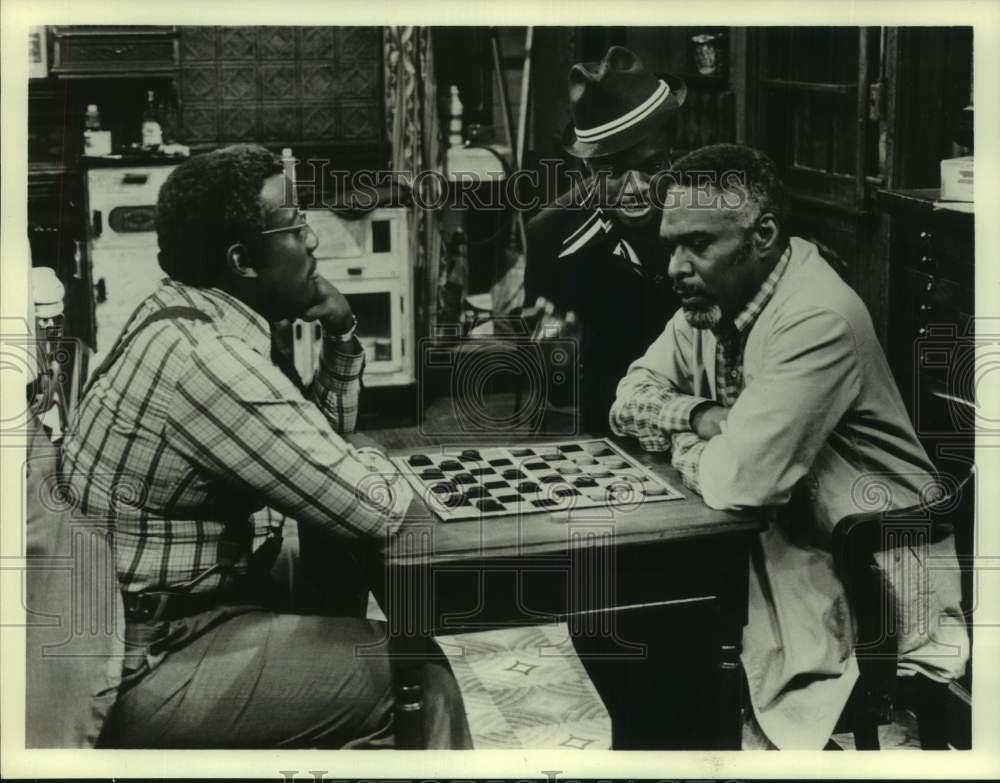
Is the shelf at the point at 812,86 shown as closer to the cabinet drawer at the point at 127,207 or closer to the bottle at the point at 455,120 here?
the bottle at the point at 455,120

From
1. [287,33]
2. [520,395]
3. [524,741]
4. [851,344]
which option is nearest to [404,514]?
[520,395]

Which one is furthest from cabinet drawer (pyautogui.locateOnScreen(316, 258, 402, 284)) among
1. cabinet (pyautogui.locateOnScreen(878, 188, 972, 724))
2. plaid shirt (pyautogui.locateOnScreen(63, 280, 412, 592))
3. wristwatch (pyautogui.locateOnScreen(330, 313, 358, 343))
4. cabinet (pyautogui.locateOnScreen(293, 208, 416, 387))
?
cabinet (pyautogui.locateOnScreen(878, 188, 972, 724))

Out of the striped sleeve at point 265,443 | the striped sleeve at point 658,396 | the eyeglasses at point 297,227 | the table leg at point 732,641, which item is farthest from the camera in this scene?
the striped sleeve at point 658,396

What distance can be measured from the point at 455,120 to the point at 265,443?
1.04 metres

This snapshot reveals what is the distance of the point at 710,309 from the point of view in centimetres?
262

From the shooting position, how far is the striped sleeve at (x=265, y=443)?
7.41 feet

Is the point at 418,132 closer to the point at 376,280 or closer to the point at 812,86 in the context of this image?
the point at 376,280

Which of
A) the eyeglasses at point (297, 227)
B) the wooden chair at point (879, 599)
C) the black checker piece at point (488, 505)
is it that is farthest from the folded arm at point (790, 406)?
the eyeglasses at point (297, 227)

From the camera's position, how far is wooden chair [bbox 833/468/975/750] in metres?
2.64

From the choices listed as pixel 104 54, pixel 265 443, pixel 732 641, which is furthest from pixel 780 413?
pixel 104 54

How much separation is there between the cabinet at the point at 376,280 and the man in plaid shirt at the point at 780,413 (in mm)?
539

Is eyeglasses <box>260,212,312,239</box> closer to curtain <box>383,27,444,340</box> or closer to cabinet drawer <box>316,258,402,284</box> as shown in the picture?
cabinet drawer <box>316,258,402,284</box>

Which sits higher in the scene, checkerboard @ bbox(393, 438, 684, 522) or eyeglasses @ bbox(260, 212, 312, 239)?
eyeglasses @ bbox(260, 212, 312, 239)

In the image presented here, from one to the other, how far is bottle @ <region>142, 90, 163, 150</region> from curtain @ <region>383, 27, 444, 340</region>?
58 cm
